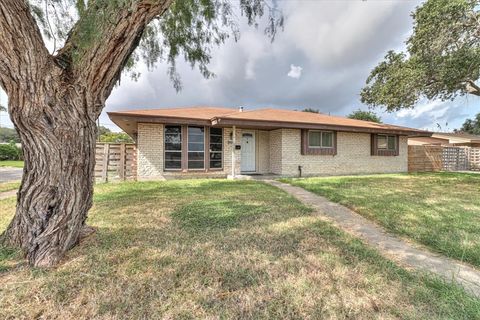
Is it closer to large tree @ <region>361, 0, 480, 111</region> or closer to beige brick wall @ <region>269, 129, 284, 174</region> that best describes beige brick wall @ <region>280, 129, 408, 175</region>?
beige brick wall @ <region>269, 129, 284, 174</region>

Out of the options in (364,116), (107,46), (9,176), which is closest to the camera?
(107,46)

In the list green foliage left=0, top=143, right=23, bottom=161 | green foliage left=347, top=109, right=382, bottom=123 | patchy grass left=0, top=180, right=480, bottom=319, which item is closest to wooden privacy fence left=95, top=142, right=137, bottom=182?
patchy grass left=0, top=180, right=480, bottom=319

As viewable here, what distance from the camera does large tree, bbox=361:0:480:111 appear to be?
384 inches

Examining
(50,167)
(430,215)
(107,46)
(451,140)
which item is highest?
(451,140)

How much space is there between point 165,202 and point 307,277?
15.2 feet

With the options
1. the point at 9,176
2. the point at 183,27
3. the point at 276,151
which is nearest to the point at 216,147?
the point at 276,151

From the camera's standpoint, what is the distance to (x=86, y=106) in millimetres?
3127

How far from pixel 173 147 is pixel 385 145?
1264cm

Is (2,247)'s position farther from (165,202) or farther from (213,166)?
(213,166)

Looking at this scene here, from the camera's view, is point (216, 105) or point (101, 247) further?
point (216, 105)

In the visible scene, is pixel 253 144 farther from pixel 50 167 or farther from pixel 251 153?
pixel 50 167

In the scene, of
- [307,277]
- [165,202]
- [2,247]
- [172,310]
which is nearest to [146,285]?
[172,310]

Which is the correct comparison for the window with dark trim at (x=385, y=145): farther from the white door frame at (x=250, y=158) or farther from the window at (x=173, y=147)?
the window at (x=173, y=147)

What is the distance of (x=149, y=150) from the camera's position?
11156 millimetres
